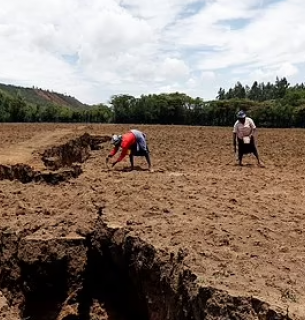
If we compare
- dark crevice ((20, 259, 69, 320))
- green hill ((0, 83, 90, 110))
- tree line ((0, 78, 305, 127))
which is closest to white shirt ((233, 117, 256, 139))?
dark crevice ((20, 259, 69, 320))

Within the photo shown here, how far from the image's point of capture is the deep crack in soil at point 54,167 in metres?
9.84

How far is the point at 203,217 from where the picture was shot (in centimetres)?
640

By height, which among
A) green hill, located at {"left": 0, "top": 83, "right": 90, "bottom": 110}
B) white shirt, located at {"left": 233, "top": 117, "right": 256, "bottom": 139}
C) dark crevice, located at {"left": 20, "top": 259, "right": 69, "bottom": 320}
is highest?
green hill, located at {"left": 0, "top": 83, "right": 90, "bottom": 110}

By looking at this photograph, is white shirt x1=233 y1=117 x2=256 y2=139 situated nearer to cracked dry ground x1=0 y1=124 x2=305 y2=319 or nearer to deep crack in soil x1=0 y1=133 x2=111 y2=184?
cracked dry ground x1=0 y1=124 x2=305 y2=319

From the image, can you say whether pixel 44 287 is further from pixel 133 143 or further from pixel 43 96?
pixel 43 96

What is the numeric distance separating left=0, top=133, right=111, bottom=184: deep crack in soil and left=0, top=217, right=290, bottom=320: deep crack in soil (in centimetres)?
349

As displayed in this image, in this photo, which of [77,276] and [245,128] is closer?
[77,276]

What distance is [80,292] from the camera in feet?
20.2

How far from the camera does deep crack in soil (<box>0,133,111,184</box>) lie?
9.84m

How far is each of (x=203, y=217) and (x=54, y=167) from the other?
21.0 ft

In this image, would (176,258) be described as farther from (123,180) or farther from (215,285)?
(123,180)

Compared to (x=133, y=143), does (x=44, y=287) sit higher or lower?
lower

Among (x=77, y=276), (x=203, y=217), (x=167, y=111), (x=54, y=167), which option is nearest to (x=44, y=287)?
(x=77, y=276)

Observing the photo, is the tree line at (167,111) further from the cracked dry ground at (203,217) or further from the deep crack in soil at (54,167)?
the cracked dry ground at (203,217)
